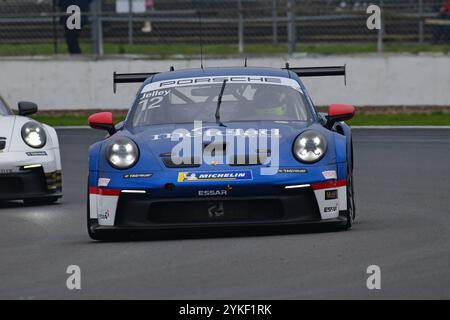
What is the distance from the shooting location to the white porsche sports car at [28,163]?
12.4m

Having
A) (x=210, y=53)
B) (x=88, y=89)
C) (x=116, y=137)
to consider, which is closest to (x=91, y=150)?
(x=116, y=137)

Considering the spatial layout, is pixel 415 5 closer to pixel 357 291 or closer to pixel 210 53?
pixel 210 53

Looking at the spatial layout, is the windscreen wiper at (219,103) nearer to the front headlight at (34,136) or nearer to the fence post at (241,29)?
the front headlight at (34,136)

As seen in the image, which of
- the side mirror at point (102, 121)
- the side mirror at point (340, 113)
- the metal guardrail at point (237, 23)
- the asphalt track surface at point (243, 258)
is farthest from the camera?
the metal guardrail at point (237, 23)

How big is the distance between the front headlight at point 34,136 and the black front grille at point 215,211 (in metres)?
3.46

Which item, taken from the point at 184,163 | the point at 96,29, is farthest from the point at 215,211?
the point at 96,29

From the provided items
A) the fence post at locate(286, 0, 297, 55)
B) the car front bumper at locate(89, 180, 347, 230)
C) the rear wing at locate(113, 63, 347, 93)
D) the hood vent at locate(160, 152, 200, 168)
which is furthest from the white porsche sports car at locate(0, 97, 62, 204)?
the fence post at locate(286, 0, 297, 55)

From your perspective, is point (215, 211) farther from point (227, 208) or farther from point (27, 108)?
point (27, 108)

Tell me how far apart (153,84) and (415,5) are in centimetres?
1480

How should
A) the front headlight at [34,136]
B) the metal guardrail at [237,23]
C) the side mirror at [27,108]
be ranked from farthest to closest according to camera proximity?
the metal guardrail at [237,23] → the side mirror at [27,108] → the front headlight at [34,136]

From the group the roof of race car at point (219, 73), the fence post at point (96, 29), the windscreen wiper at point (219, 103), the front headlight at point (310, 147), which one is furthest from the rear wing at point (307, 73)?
the fence post at point (96, 29)

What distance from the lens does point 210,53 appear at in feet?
79.5

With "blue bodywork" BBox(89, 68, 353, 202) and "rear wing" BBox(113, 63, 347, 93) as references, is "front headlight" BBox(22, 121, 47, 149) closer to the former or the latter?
"rear wing" BBox(113, 63, 347, 93)

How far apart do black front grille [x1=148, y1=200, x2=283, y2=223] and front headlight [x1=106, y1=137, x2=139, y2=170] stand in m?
0.36
